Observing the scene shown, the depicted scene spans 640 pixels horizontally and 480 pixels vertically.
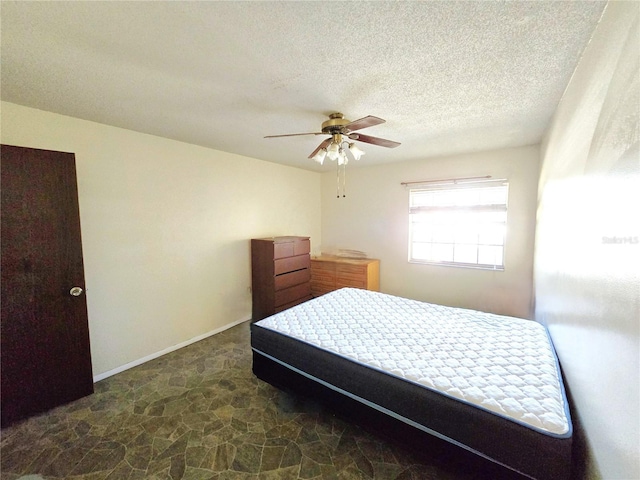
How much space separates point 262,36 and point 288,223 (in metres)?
3.39

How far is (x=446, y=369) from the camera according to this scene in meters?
1.63

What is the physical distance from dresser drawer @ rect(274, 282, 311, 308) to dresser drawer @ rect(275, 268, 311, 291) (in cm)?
6

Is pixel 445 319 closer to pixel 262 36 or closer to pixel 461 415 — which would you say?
pixel 461 415

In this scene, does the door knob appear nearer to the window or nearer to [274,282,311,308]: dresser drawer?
[274,282,311,308]: dresser drawer

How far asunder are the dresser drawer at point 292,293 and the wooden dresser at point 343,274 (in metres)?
0.36

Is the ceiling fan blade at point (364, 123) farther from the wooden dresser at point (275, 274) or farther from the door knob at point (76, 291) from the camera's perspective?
the door knob at point (76, 291)

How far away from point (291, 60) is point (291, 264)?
9.36 ft

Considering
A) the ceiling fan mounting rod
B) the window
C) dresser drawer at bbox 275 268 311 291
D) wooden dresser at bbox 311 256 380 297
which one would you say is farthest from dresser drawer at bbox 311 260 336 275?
the ceiling fan mounting rod

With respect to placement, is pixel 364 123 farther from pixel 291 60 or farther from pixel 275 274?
pixel 275 274

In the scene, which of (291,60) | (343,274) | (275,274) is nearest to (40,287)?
(275,274)

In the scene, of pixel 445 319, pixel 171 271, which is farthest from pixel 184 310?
pixel 445 319

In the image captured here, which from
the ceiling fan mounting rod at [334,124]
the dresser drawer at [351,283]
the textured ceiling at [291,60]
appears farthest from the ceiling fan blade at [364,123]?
the dresser drawer at [351,283]

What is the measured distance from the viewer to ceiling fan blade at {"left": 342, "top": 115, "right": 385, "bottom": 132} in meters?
1.72

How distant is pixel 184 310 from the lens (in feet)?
10.3
